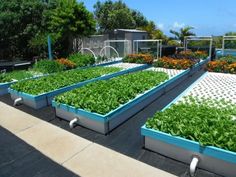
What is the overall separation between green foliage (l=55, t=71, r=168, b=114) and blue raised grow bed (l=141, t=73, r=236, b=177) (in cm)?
110

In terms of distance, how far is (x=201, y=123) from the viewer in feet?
10.9

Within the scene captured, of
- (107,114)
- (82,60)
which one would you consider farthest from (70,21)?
(107,114)

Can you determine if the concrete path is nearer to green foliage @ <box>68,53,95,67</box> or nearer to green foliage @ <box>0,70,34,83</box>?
green foliage @ <box>0,70,34,83</box>

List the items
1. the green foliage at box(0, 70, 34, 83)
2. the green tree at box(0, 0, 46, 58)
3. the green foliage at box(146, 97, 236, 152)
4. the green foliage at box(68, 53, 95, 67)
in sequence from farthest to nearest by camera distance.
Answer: the green tree at box(0, 0, 46, 58)
the green foliage at box(68, 53, 95, 67)
the green foliage at box(0, 70, 34, 83)
the green foliage at box(146, 97, 236, 152)

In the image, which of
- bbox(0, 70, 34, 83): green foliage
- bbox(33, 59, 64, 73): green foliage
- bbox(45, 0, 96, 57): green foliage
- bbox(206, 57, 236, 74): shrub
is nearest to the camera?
bbox(0, 70, 34, 83): green foliage

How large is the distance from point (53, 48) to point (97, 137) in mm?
9398

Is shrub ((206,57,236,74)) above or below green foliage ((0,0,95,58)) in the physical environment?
below

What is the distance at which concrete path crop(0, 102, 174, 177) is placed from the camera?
2951 mm

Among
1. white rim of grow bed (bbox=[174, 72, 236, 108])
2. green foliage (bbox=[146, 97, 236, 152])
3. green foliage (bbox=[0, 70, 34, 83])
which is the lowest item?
green foliage (bbox=[146, 97, 236, 152])

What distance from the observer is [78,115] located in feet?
14.1

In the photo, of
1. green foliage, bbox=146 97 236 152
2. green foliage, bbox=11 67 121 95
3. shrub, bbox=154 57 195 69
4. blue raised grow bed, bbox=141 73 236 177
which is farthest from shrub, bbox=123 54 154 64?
blue raised grow bed, bbox=141 73 236 177

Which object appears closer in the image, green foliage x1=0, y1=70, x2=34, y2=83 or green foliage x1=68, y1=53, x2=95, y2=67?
green foliage x1=0, y1=70, x2=34, y2=83

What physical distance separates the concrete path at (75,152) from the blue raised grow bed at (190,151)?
15.6 inches

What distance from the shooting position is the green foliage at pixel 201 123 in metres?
2.90
